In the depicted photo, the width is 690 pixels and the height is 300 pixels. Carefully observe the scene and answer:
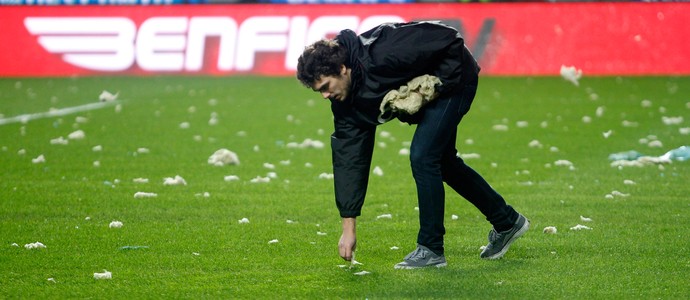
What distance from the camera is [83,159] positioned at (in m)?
10.6

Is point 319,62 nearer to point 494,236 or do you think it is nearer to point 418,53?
point 418,53

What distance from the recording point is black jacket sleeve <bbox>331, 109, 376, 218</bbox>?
5.85m

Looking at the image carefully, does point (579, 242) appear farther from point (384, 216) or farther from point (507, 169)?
point (507, 169)

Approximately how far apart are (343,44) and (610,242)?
6.74ft

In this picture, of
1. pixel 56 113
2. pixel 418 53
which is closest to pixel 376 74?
pixel 418 53

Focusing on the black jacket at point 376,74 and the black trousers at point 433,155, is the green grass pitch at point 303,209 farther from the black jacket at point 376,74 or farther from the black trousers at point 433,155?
the black jacket at point 376,74

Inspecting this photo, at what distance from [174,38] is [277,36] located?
5.88 ft

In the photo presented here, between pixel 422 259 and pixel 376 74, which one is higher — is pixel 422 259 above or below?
below

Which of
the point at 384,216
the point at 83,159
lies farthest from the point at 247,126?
the point at 384,216

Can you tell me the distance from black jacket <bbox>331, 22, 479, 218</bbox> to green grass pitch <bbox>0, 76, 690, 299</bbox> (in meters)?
0.51

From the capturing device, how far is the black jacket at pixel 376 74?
5.60 m

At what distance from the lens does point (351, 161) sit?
5879mm

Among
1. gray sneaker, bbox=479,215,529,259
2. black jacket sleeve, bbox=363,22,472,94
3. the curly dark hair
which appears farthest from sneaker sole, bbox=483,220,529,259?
the curly dark hair

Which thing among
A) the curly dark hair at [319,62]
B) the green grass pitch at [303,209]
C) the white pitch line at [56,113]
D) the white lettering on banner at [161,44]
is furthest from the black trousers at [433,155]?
the white lettering on banner at [161,44]
